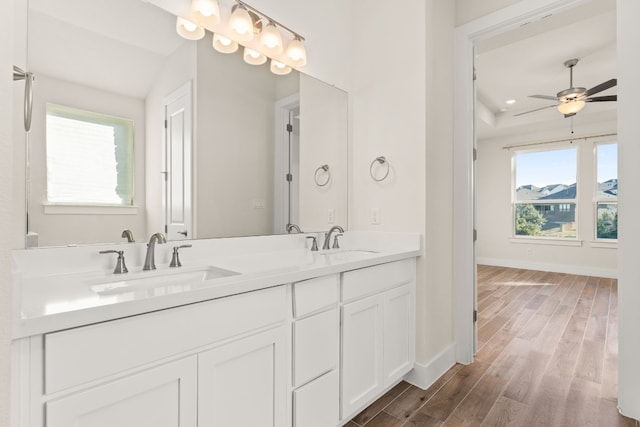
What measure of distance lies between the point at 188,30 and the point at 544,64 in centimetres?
400

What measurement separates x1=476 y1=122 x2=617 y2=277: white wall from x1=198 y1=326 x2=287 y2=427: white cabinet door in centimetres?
619

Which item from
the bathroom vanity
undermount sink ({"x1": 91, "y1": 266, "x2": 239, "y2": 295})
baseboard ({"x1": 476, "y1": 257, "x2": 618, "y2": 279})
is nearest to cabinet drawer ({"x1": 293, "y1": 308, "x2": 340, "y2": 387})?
the bathroom vanity

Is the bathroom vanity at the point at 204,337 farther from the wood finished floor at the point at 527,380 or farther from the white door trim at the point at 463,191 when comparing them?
the white door trim at the point at 463,191

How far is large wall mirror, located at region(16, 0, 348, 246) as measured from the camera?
120 centimetres

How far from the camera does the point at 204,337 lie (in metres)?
1.00

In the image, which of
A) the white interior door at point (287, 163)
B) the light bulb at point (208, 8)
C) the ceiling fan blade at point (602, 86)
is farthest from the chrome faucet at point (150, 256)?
the ceiling fan blade at point (602, 86)

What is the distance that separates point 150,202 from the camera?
57.1 inches

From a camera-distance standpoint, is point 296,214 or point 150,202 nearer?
point 150,202

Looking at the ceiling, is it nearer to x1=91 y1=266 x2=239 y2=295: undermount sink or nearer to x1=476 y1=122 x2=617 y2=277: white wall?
x1=476 y1=122 x2=617 y2=277: white wall

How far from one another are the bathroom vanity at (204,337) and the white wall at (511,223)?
531 cm

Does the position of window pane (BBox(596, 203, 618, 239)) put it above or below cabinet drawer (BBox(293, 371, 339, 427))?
above

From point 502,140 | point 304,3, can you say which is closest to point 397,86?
point 304,3

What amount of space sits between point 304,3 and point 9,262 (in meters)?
2.15

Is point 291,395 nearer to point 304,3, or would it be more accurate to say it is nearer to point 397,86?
point 397,86
